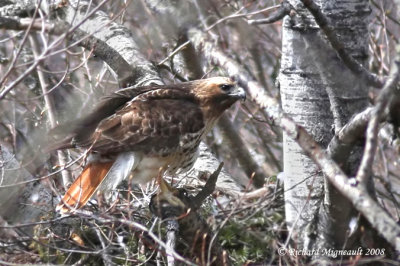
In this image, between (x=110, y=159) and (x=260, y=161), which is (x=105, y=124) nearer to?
(x=110, y=159)

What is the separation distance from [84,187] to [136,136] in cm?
42

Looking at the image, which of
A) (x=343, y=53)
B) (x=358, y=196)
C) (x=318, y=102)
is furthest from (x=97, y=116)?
(x=358, y=196)

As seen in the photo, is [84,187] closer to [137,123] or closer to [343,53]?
[137,123]

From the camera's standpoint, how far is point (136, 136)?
426 cm

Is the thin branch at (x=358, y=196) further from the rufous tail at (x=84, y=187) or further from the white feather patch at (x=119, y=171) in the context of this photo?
the white feather patch at (x=119, y=171)

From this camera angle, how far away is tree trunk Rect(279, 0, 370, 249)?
3.41 meters

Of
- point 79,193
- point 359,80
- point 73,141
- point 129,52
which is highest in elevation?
point 129,52

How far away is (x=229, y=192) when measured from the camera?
482cm

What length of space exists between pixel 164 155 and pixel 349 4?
4.60 ft

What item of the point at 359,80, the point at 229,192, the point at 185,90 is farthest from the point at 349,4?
the point at 229,192

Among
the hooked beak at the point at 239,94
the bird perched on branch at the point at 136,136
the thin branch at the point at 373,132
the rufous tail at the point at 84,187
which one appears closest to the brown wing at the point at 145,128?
the bird perched on branch at the point at 136,136

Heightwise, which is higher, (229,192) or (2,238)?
(229,192)

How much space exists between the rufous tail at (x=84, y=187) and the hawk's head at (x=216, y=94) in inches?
27.7

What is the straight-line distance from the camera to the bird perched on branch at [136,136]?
165 inches
